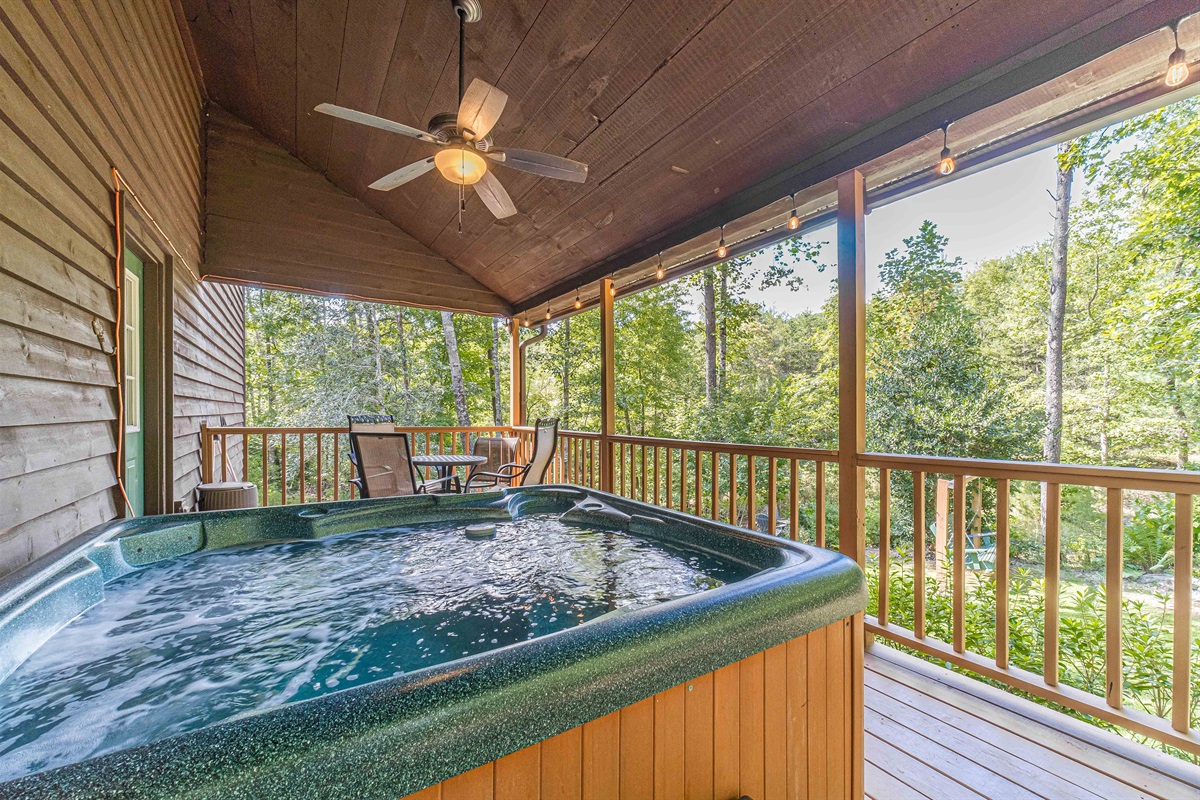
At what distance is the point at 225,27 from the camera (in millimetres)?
3451

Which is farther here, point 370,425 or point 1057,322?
point 1057,322

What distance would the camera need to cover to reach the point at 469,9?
2582mm

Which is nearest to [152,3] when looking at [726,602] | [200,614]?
[200,614]

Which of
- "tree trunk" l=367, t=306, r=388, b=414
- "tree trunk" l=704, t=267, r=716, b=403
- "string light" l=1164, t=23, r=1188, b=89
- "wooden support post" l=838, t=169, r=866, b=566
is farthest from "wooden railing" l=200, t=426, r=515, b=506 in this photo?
"tree trunk" l=704, t=267, r=716, b=403

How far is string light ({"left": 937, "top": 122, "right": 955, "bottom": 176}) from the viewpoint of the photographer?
215cm

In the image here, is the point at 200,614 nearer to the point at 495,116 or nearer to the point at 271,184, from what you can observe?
the point at 495,116

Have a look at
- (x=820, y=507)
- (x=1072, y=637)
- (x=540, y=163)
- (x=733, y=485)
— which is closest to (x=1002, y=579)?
(x=820, y=507)

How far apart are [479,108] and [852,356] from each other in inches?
86.8

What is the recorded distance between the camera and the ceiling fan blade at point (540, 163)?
2559 mm

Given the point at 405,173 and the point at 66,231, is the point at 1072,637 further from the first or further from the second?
the point at 66,231

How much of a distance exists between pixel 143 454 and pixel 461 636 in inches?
104

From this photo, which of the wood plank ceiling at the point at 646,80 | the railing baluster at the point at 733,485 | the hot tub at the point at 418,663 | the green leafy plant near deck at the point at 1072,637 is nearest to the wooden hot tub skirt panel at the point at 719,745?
the hot tub at the point at 418,663

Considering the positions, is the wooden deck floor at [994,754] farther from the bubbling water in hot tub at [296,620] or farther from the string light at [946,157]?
the string light at [946,157]

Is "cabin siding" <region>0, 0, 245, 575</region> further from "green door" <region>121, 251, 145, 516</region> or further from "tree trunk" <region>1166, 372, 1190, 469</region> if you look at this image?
"tree trunk" <region>1166, 372, 1190, 469</region>
